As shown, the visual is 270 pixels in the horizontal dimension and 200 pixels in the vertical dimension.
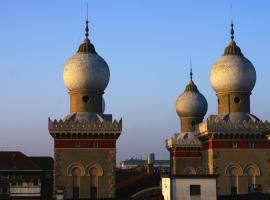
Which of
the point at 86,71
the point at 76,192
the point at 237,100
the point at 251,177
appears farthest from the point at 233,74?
the point at 76,192

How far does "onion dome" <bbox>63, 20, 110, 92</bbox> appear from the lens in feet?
225

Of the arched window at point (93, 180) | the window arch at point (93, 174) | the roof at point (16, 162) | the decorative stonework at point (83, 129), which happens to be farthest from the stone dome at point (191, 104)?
the arched window at point (93, 180)

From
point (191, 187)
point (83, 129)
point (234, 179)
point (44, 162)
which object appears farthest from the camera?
point (44, 162)

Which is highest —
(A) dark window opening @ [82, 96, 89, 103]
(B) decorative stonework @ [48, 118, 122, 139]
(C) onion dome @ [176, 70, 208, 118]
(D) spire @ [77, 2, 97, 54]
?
(D) spire @ [77, 2, 97, 54]

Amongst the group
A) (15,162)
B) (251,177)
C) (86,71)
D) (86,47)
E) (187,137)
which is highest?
(86,47)

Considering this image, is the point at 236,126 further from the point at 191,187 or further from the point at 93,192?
the point at 93,192

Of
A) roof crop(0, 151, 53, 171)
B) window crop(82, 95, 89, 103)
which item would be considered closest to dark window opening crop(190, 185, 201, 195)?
window crop(82, 95, 89, 103)

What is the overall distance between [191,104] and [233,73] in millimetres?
17752

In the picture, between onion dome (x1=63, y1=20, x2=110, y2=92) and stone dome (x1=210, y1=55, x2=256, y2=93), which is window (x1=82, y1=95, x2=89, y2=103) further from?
stone dome (x1=210, y1=55, x2=256, y2=93)

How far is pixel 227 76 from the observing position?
7050 centimetres

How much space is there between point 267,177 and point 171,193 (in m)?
18.1

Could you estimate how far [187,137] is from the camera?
86188 mm

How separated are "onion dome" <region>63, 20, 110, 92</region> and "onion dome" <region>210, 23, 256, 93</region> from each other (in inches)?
526

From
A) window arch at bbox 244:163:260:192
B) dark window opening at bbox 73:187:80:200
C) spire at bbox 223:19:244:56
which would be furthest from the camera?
spire at bbox 223:19:244:56
